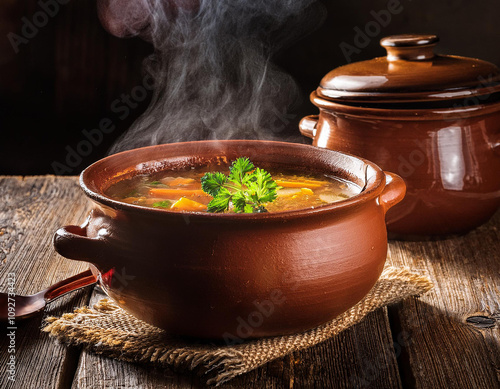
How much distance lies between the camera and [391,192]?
148 centimetres

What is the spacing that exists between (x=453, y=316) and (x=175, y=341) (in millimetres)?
682

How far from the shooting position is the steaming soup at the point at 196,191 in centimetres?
153

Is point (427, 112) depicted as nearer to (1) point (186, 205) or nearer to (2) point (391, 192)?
(2) point (391, 192)

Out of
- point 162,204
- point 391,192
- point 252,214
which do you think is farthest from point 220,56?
point 252,214

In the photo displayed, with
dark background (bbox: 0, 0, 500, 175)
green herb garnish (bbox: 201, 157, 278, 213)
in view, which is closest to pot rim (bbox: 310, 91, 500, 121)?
green herb garnish (bbox: 201, 157, 278, 213)

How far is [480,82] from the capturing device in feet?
6.44

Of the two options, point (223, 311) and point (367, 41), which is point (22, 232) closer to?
point (223, 311)

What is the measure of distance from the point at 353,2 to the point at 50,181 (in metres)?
1.65

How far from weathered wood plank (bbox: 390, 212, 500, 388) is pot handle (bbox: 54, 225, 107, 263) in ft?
2.22

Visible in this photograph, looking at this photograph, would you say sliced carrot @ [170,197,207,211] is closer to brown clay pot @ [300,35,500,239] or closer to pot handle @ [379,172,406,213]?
pot handle @ [379,172,406,213]

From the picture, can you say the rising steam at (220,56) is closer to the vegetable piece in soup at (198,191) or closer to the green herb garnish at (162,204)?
the vegetable piece in soup at (198,191)

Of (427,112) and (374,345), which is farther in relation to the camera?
(427,112)

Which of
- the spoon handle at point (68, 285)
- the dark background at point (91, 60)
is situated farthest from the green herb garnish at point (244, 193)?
the dark background at point (91, 60)

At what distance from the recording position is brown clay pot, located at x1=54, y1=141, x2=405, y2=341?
3.88 ft
